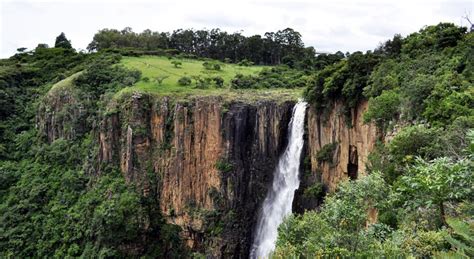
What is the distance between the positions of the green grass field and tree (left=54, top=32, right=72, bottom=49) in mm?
19721

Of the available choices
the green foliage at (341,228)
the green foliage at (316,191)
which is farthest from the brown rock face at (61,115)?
the green foliage at (341,228)

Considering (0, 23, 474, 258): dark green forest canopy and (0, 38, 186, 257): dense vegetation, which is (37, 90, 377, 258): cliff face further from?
(0, 23, 474, 258): dark green forest canopy

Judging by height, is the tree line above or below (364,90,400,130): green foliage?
above

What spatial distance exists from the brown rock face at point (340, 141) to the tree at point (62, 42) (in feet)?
156

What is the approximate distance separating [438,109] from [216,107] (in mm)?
17459

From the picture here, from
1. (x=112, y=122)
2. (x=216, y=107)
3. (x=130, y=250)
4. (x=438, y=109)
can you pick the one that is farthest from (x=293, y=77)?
(x=438, y=109)

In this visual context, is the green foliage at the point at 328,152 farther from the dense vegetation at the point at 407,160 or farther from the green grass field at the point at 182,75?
the green grass field at the point at 182,75

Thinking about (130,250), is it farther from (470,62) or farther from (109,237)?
(470,62)

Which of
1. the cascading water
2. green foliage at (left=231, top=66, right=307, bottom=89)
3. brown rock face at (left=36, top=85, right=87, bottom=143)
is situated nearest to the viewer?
the cascading water

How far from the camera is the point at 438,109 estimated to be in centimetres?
1672

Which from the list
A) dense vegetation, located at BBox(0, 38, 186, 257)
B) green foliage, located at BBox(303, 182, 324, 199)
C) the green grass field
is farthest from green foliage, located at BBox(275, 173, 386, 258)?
dense vegetation, located at BBox(0, 38, 186, 257)

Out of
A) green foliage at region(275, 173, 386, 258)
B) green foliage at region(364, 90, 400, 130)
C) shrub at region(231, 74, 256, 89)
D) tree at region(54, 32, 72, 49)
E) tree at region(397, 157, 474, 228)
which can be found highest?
tree at region(54, 32, 72, 49)

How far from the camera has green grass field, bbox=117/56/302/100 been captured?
3312 centimetres

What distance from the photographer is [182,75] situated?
40594 millimetres
